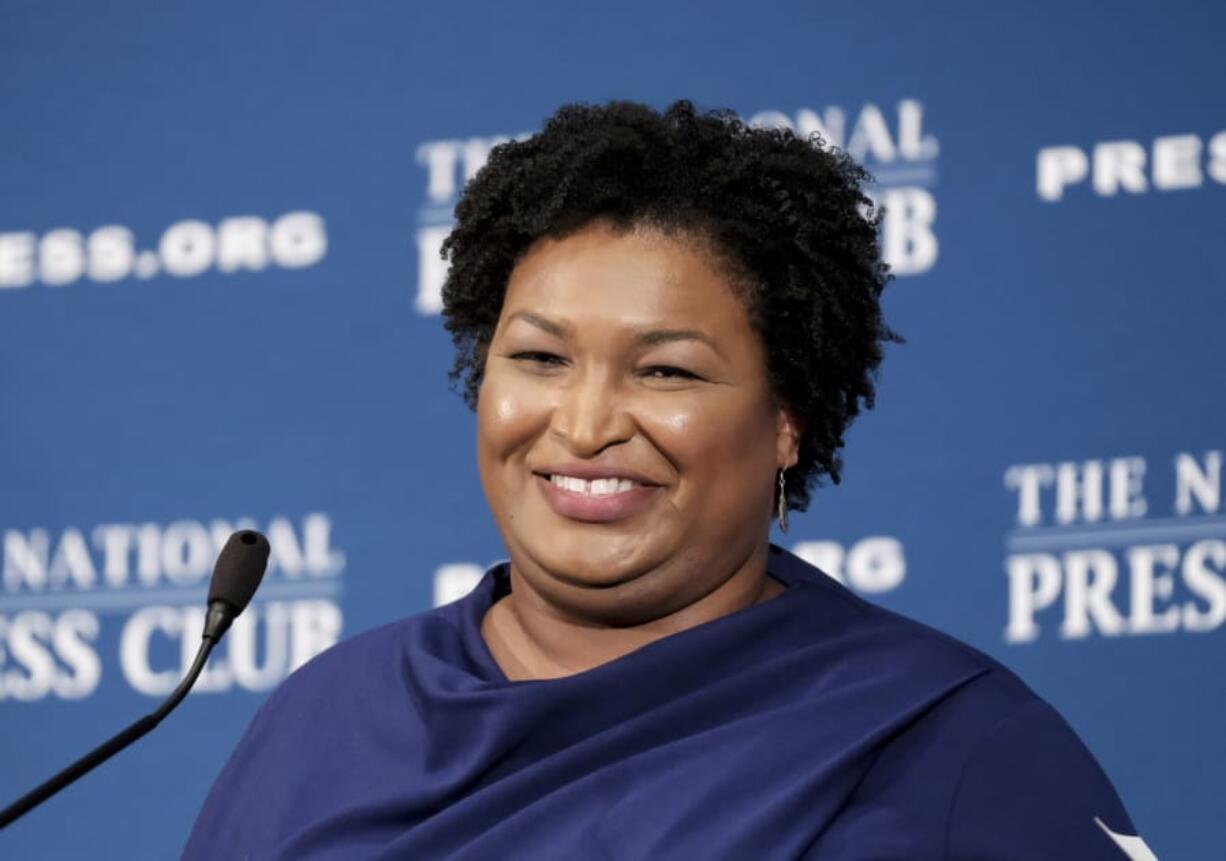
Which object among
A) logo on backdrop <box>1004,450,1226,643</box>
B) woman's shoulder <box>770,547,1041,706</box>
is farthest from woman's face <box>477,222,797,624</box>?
logo on backdrop <box>1004,450,1226,643</box>

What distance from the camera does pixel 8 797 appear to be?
3172mm

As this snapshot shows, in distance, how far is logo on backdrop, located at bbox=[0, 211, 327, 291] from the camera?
10.2ft

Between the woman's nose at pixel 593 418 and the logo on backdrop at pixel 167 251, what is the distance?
1.25 m

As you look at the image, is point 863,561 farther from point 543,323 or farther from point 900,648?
point 543,323

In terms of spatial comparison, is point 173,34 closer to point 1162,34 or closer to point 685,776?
point 1162,34

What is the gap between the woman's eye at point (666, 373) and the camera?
1.93 m

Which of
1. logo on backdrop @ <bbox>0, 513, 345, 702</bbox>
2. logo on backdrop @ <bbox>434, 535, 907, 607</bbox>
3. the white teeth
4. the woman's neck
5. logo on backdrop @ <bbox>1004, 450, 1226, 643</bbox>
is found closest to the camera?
the white teeth

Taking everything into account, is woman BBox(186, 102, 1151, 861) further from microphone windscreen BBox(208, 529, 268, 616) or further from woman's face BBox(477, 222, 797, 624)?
microphone windscreen BBox(208, 529, 268, 616)

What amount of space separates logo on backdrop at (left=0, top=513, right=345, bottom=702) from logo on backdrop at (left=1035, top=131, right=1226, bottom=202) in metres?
1.06

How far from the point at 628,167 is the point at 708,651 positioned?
0.44m

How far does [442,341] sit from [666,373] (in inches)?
45.1

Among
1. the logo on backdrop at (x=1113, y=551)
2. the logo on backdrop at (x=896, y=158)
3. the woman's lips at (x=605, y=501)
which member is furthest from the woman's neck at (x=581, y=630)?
the logo on backdrop at (x=896, y=158)

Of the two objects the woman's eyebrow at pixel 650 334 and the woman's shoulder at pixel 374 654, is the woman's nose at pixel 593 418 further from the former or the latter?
the woman's shoulder at pixel 374 654

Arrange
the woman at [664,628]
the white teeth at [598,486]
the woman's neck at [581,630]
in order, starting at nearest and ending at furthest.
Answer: the woman at [664,628] < the white teeth at [598,486] < the woman's neck at [581,630]
